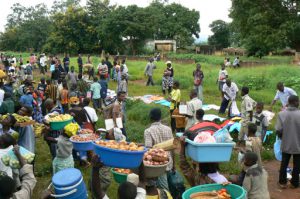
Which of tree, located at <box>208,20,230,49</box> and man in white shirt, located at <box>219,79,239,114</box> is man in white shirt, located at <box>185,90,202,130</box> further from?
tree, located at <box>208,20,230,49</box>

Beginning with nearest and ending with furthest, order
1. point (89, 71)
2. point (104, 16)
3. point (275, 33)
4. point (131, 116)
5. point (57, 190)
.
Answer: point (57, 190) → point (131, 116) → point (89, 71) → point (275, 33) → point (104, 16)

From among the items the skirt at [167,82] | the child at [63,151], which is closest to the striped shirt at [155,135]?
the child at [63,151]

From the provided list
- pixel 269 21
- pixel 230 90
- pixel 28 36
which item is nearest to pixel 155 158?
pixel 230 90

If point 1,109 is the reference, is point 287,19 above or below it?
above

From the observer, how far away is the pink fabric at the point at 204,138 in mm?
4746

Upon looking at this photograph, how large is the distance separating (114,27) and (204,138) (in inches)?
1471

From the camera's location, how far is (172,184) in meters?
5.32

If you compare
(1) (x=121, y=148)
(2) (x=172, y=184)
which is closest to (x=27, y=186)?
(1) (x=121, y=148)

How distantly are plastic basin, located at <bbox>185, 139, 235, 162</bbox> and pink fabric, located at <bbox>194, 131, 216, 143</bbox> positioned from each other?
0.42 ft

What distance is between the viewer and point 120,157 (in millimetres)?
3928

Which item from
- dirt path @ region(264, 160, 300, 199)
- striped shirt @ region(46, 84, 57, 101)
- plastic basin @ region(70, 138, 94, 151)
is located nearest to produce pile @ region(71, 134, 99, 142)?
plastic basin @ region(70, 138, 94, 151)

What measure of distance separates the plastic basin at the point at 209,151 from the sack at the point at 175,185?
740mm

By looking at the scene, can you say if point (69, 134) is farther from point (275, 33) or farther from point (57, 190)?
point (275, 33)

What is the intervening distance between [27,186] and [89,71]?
1760 centimetres
